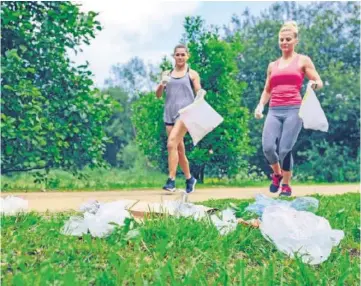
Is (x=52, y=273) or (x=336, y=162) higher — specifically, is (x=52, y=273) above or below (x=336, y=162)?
above

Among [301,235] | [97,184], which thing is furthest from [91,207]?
[97,184]

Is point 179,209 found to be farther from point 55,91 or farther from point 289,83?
point 55,91

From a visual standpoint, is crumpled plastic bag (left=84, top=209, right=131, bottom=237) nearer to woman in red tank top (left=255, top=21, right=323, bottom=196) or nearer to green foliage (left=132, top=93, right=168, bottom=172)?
woman in red tank top (left=255, top=21, right=323, bottom=196)

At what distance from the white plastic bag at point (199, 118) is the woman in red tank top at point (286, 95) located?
594 mm

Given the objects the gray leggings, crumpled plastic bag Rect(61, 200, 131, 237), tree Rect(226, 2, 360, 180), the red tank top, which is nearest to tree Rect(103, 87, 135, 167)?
tree Rect(226, 2, 360, 180)

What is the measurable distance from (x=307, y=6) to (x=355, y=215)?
3622cm

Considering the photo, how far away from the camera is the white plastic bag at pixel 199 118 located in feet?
22.1

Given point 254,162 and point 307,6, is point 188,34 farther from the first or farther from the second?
point 307,6

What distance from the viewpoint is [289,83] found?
6.76m

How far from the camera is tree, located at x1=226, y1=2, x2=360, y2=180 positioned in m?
23.7

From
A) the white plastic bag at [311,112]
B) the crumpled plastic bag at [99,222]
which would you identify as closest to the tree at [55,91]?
the white plastic bag at [311,112]

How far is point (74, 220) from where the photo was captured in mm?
3525

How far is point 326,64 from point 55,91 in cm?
2406

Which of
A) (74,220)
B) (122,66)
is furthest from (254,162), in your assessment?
(122,66)
